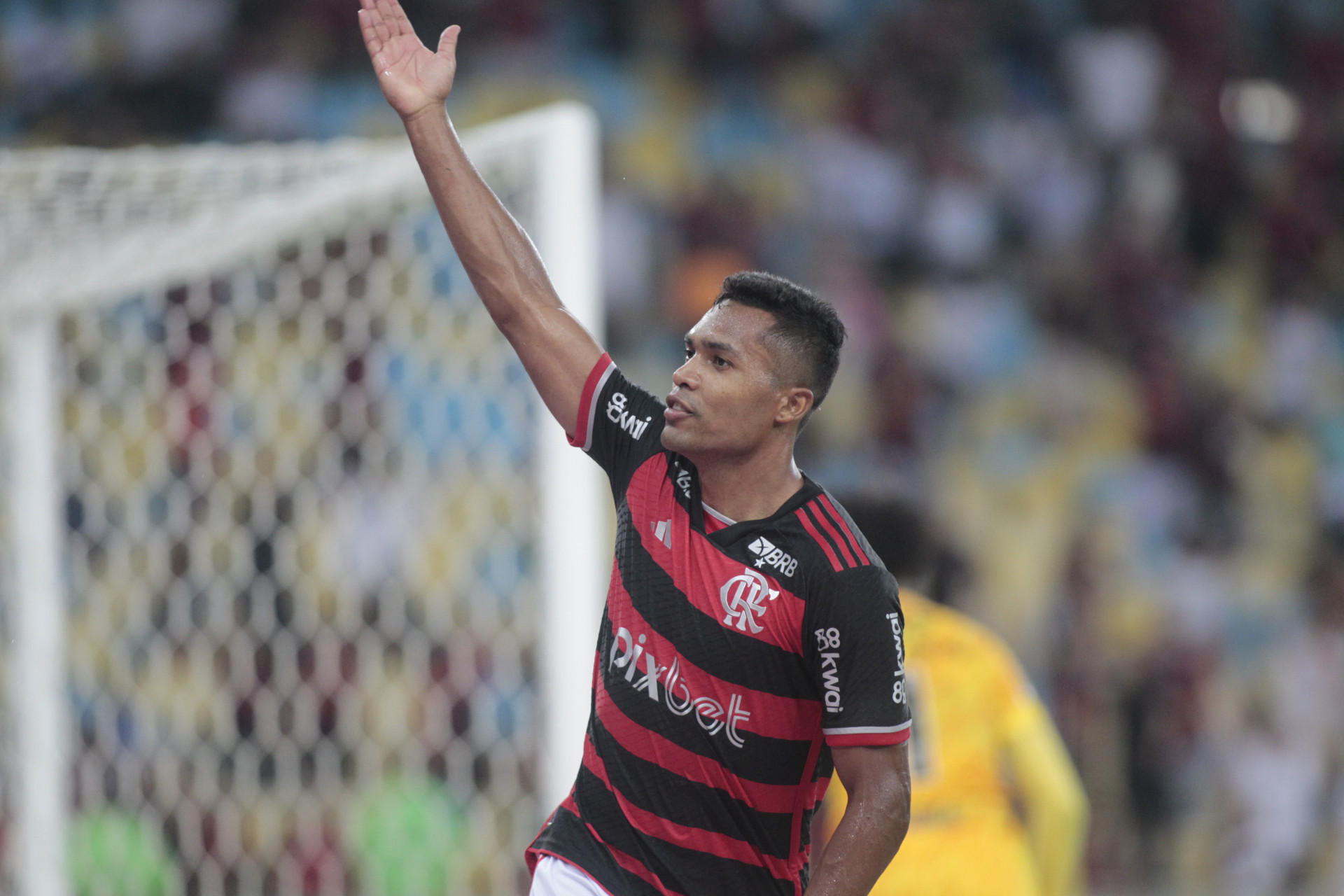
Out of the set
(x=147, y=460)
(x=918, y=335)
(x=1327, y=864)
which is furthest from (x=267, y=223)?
(x=1327, y=864)

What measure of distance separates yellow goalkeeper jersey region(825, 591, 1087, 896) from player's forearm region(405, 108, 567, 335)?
1.87m

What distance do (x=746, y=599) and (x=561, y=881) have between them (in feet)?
1.89

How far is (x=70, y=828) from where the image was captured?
17.9 feet

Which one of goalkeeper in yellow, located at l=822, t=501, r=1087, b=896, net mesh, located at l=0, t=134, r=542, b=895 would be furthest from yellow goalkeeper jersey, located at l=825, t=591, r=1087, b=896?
net mesh, located at l=0, t=134, r=542, b=895

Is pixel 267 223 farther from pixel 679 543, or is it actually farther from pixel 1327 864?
pixel 1327 864

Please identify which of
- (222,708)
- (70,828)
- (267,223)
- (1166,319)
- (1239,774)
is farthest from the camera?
(1166,319)

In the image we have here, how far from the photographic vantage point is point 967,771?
4203mm

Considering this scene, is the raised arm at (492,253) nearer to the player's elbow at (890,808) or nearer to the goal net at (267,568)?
the player's elbow at (890,808)

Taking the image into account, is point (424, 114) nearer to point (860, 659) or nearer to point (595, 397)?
point (595, 397)

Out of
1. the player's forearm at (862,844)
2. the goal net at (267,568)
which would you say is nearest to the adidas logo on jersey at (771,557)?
the player's forearm at (862,844)

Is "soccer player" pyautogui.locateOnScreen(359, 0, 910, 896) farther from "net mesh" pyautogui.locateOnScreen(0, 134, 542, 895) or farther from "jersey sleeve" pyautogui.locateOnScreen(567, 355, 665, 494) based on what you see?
"net mesh" pyautogui.locateOnScreen(0, 134, 542, 895)

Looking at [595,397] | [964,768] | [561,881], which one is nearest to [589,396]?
[595,397]

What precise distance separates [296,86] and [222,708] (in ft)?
14.6

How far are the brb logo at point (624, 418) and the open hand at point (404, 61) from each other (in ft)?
2.01
